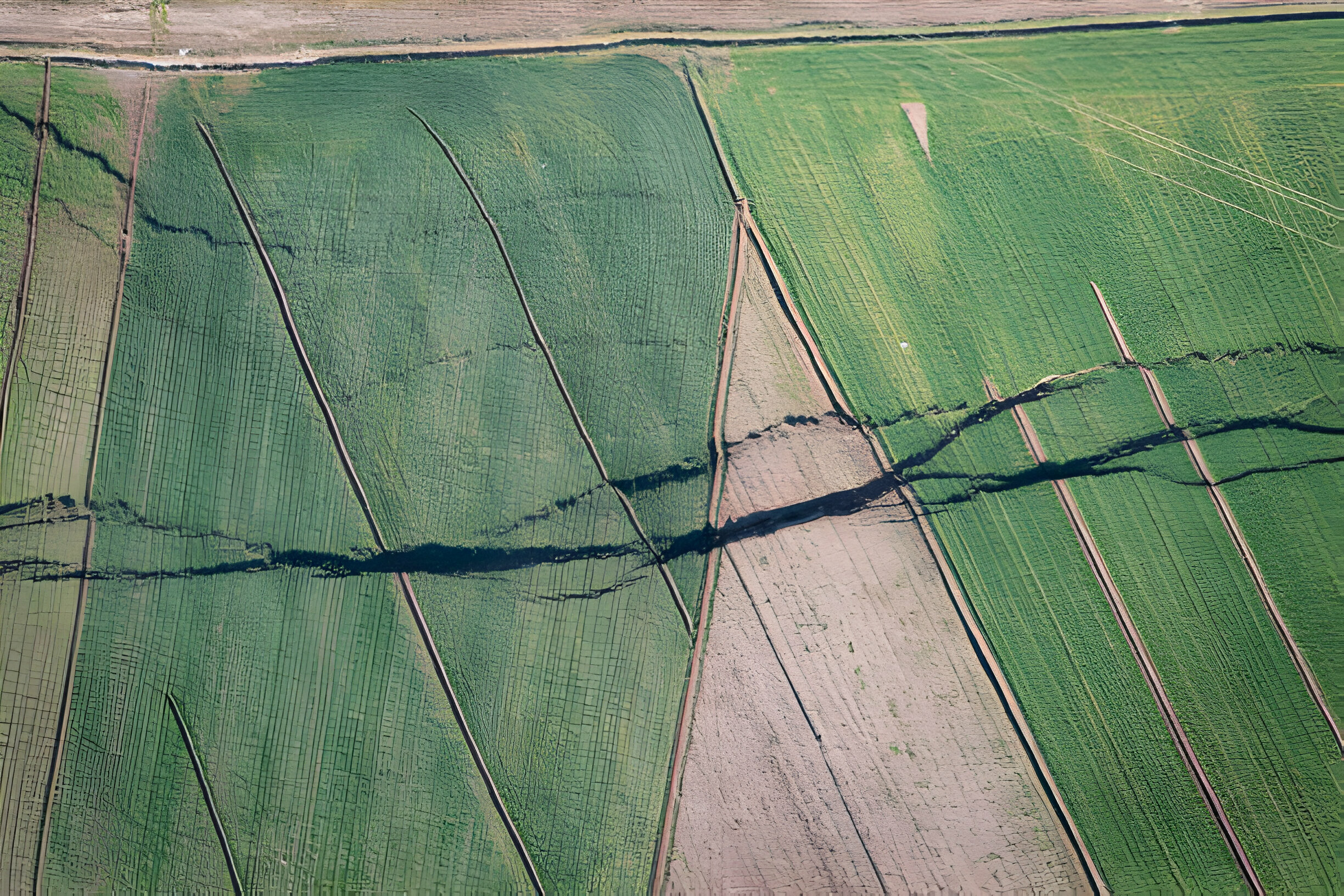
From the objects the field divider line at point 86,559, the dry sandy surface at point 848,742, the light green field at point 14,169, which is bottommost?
the dry sandy surface at point 848,742

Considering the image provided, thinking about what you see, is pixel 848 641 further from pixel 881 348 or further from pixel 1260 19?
pixel 1260 19

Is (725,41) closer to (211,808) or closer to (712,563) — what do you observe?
(712,563)

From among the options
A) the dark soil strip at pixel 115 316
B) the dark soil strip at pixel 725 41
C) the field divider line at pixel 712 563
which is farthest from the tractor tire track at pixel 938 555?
the dark soil strip at pixel 115 316

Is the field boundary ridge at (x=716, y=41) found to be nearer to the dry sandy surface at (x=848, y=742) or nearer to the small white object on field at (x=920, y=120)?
the small white object on field at (x=920, y=120)

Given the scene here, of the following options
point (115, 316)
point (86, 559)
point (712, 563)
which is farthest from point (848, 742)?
point (115, 316)

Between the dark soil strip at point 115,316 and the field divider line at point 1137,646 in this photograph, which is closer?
the field divider line at point 1137,646

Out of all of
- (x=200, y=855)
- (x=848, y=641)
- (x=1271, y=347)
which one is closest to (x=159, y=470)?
(x=200, y=855)

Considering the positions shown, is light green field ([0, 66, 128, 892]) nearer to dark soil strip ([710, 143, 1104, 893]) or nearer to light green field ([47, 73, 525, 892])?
light green field ([47, 73, 525, 892])
